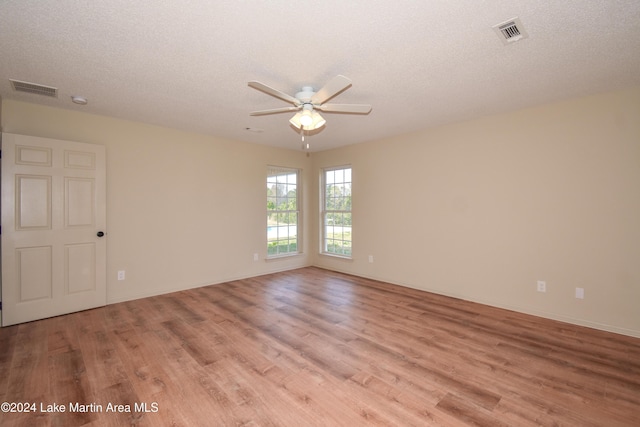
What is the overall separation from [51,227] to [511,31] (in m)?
4.83

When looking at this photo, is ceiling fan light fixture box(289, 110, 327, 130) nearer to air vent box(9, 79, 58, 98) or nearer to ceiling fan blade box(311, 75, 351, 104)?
ceiling fan blade box(311, 75, 351, 104)

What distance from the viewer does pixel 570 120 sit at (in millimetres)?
3123

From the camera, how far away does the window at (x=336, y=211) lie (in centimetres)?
556

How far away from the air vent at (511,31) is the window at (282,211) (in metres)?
4.22

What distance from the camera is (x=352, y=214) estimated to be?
17.7 feet

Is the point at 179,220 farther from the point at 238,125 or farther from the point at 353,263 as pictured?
the point at 353,263

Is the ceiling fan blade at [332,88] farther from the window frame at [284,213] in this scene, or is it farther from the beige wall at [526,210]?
the window frame at [284,213]

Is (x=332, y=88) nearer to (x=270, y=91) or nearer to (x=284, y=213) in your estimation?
(x=270, y=91)

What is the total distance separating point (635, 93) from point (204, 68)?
4098 millimetres

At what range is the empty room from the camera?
1849 millimetres

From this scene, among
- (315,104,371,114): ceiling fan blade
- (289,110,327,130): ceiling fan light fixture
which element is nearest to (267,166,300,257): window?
(289,110,327,130): ceiling fan light fixture

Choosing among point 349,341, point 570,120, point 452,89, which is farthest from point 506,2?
point 349,341

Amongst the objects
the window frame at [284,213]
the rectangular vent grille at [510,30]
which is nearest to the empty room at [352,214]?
the rectangular vent grille at [510,30]

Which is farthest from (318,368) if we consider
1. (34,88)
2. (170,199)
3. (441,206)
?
(34,88)
